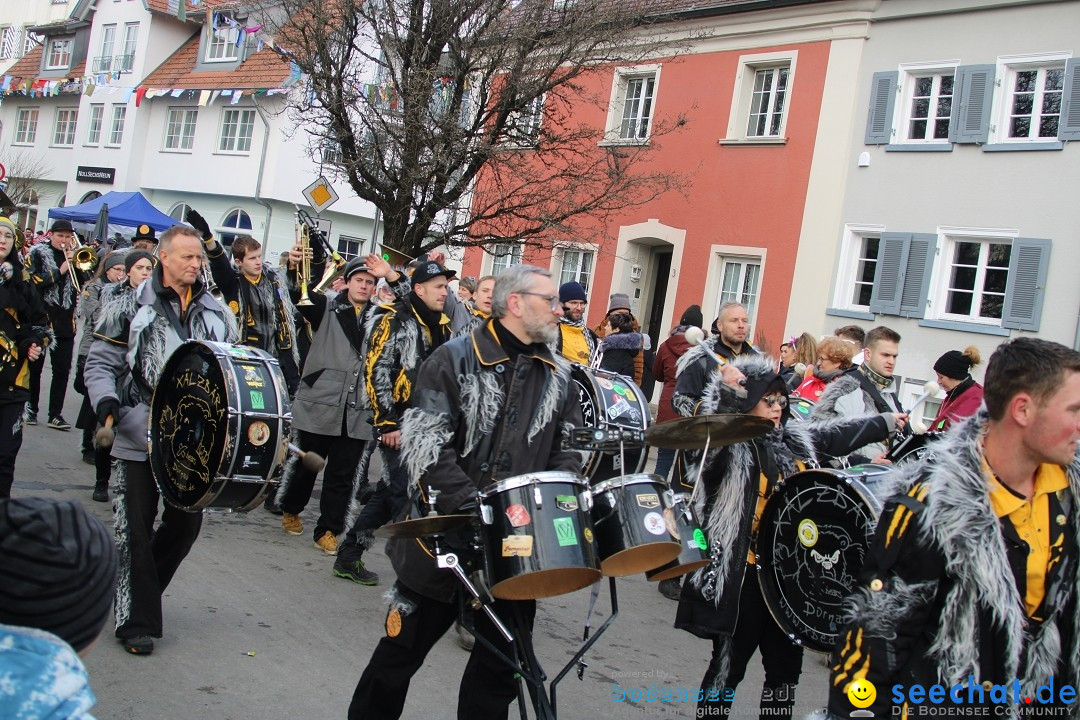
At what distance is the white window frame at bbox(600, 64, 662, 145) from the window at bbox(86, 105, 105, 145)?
84.5 ft

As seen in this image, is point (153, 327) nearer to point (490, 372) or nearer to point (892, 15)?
point (490, 372)

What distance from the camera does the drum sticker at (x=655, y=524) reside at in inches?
145

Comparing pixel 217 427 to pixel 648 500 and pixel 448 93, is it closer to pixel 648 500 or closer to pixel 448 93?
pixel 648 500

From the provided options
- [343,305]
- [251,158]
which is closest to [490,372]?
[343,305]

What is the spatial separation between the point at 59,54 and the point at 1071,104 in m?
41.4

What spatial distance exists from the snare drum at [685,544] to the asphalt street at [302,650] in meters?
1.45

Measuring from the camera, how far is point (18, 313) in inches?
265

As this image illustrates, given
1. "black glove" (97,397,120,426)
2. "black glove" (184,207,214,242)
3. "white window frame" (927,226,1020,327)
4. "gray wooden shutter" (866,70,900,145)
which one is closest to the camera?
"black glove" (97,397,120,426)

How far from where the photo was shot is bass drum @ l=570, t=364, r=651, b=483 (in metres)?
7.25

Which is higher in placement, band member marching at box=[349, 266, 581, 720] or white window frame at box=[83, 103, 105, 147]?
white window frame at box=[83, 103, 105, 147]

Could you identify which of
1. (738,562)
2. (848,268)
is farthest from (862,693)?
(848,268)

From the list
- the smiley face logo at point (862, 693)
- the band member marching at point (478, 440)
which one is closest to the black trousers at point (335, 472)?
the band member marching at point (478, 440)

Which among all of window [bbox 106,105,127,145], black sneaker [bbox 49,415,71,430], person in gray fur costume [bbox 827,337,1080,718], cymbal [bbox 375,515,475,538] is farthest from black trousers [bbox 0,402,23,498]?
window [bbox 106,105,127,145]

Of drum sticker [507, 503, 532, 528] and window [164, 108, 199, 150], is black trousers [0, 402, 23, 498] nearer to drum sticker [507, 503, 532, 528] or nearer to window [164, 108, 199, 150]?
drum sticker [507, 503, 532, 528]
